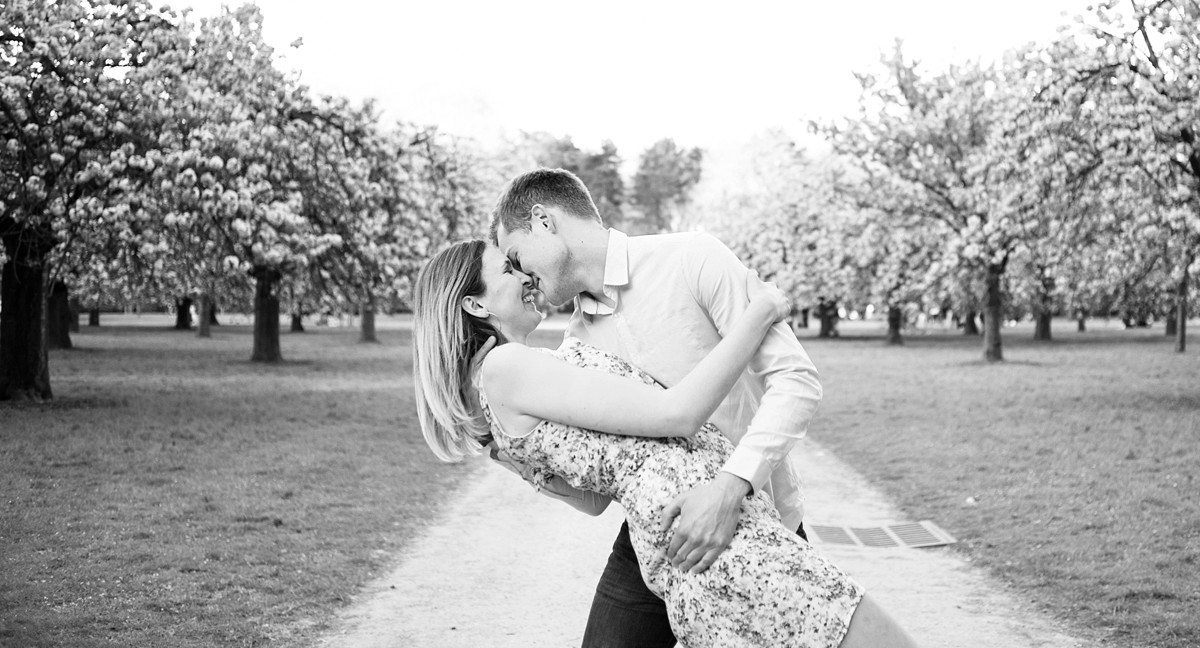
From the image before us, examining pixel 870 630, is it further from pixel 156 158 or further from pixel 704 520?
pixel 156 158

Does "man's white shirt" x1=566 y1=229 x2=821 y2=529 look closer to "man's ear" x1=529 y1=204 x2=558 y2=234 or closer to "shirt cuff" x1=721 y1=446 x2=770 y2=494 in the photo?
"man's ear" x1=529 y1=204 x2=558 y2=234

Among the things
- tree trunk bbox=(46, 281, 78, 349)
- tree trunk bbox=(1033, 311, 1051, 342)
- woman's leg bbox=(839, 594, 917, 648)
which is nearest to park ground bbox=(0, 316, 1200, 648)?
woman's leg bbox=(839, 594, 917, 648)

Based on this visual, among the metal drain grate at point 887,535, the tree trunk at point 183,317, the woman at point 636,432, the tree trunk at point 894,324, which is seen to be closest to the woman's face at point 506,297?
the woman at point 636,432

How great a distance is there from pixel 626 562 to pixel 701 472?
596mm

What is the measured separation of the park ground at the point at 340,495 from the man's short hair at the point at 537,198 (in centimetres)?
342

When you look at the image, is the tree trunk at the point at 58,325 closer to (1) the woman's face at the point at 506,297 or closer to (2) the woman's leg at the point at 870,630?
(1) the woman's face at the point at 506,297

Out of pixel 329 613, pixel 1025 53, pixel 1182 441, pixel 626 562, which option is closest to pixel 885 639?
pixel 626 562

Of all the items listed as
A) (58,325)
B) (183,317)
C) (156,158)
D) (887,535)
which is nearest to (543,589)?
(887,535)

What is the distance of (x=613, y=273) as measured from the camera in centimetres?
290

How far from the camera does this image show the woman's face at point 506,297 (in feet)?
9.24

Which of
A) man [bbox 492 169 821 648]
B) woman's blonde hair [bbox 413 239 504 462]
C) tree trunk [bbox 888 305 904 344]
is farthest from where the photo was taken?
tree trunk [bbox 888 305 904 344]

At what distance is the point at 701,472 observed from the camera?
2.45m

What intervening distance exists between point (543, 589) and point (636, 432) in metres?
4.60

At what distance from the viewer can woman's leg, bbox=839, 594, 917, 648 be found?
2.28 metres
